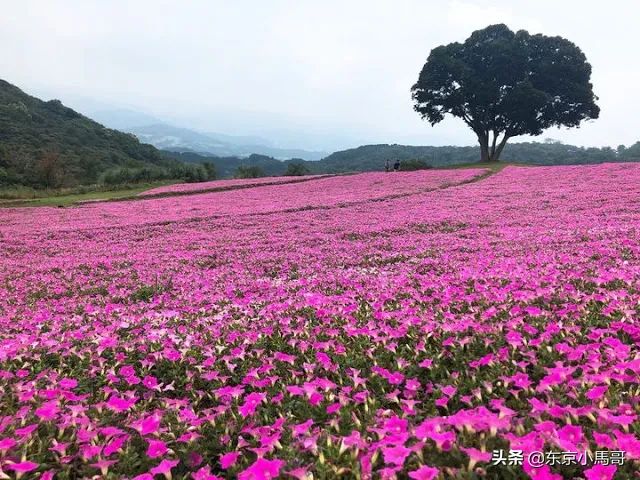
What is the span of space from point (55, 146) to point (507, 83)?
285ft

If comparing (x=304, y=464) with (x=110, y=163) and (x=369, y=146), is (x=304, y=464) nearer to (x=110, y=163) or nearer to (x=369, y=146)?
(x=110, y=163)

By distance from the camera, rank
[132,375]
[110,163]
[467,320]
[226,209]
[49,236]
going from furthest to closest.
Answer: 1. [110,163]
2. [226,209]
3. [49,236]
4. [467,320]
5. [132,375]

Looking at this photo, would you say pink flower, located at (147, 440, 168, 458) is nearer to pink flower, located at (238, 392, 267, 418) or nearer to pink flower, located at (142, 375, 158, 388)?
pink flower, located at (238, 392, 267, 418)

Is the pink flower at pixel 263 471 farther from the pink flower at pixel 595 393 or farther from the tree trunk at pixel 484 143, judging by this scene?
the tree trunk at pixel 484 143

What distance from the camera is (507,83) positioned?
6456cm

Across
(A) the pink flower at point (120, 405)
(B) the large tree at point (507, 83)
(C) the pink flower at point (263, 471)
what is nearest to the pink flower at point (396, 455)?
(C) the pink flower at point (263, 471)

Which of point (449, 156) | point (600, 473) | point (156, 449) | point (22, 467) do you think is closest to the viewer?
point (600, 473)

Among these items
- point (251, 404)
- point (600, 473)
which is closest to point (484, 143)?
point (251, 404)

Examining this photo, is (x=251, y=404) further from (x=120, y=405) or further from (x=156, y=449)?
(x=120, y=405)

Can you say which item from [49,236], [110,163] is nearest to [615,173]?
[49,236]

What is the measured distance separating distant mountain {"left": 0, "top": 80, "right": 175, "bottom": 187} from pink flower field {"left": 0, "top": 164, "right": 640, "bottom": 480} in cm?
6649

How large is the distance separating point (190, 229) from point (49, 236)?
6.34 meters

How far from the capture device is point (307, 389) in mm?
4293

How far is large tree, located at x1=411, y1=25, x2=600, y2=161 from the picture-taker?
205 feet
